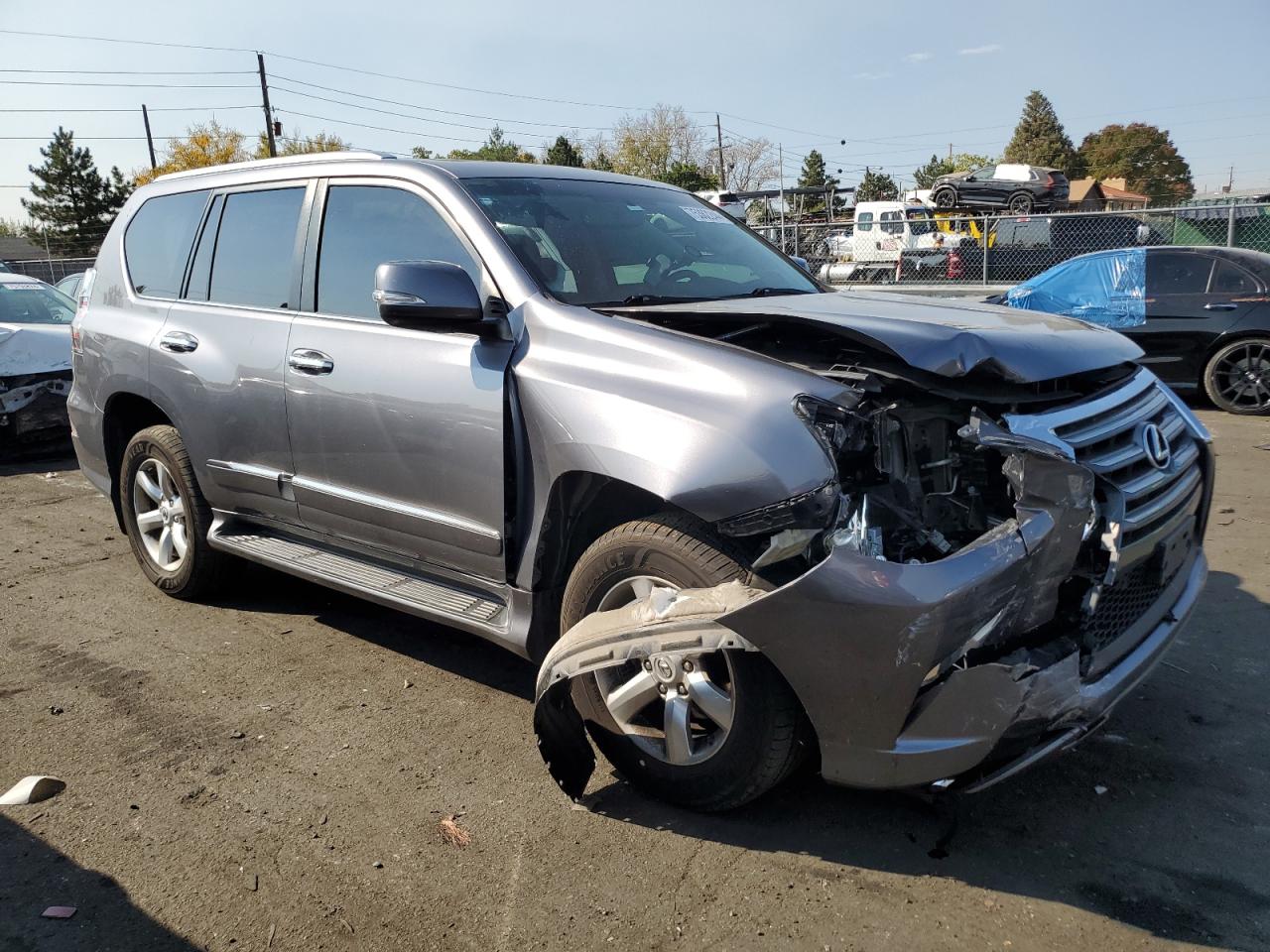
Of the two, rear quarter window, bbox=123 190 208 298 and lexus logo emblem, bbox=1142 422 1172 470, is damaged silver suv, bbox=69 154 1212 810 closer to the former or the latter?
lexus logo emblem, bbox=1142 422 1172 470

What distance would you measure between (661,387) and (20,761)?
261cm

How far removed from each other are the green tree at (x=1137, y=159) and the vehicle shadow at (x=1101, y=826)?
95.8m

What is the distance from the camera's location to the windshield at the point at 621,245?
3.46 m

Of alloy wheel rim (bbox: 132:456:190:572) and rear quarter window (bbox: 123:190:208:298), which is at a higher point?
rear quarter window (bbox: 123:190:208:298)

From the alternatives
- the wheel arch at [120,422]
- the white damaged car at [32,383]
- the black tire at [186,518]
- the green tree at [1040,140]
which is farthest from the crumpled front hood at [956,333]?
the green tree at [1040,140]

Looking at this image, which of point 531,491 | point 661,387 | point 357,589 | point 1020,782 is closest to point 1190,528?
point 1020,782

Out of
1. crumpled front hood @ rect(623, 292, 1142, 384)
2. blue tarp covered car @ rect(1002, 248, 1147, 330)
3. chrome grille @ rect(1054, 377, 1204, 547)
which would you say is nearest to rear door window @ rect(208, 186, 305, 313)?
crumpled front hood @ rect(623, 292, 1142, 384)

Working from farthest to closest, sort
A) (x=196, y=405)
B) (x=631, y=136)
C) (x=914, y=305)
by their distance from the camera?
(x=631, y=136) < (x=196, y=405) < (x=914, y=305)

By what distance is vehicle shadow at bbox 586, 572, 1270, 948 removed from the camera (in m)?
2.55

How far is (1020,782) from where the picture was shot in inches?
123

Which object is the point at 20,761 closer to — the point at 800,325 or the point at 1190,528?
the point at 800,325

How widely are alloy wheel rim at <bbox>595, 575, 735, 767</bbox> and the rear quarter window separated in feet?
10.2

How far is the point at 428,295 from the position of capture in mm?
3094

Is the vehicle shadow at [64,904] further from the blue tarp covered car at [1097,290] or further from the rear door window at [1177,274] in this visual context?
the rear door window at [1177,274]
